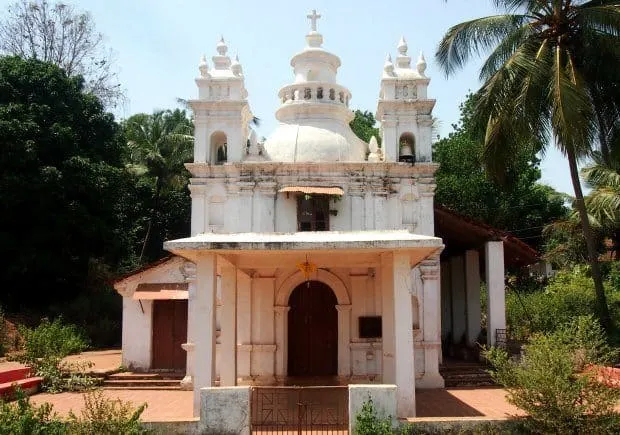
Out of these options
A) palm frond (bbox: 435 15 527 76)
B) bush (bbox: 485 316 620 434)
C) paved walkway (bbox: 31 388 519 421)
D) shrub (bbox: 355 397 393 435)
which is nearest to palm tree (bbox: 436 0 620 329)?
palm frond (bbox: 435 15 527 76)

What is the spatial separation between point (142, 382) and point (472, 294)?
1014cm

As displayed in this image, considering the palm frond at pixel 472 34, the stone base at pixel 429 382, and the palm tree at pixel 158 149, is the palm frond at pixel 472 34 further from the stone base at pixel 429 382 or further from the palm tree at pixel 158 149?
the palm tree at pixel 158 149

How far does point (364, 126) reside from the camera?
1437 inches

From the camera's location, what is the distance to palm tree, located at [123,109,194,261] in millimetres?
34438

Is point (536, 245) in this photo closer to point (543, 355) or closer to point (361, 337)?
point (361, 337)

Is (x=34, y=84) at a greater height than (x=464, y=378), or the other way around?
(x=34, y=84)

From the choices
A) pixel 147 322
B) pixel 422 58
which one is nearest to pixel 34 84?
pixel 147 322

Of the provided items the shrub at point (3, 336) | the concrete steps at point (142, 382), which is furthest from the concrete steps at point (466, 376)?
the shrub at point (3, 336)

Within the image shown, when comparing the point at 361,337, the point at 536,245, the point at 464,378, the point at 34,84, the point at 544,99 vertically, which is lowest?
the point at 464,378

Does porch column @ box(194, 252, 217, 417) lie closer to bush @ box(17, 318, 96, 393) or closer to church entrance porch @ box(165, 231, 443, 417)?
church entrance porch @ box(165, 231, 443, 417)

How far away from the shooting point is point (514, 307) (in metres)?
23.0

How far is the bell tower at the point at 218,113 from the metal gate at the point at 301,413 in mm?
6697

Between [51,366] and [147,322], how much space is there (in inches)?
117

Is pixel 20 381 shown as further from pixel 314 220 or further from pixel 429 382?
pixel 429 382
